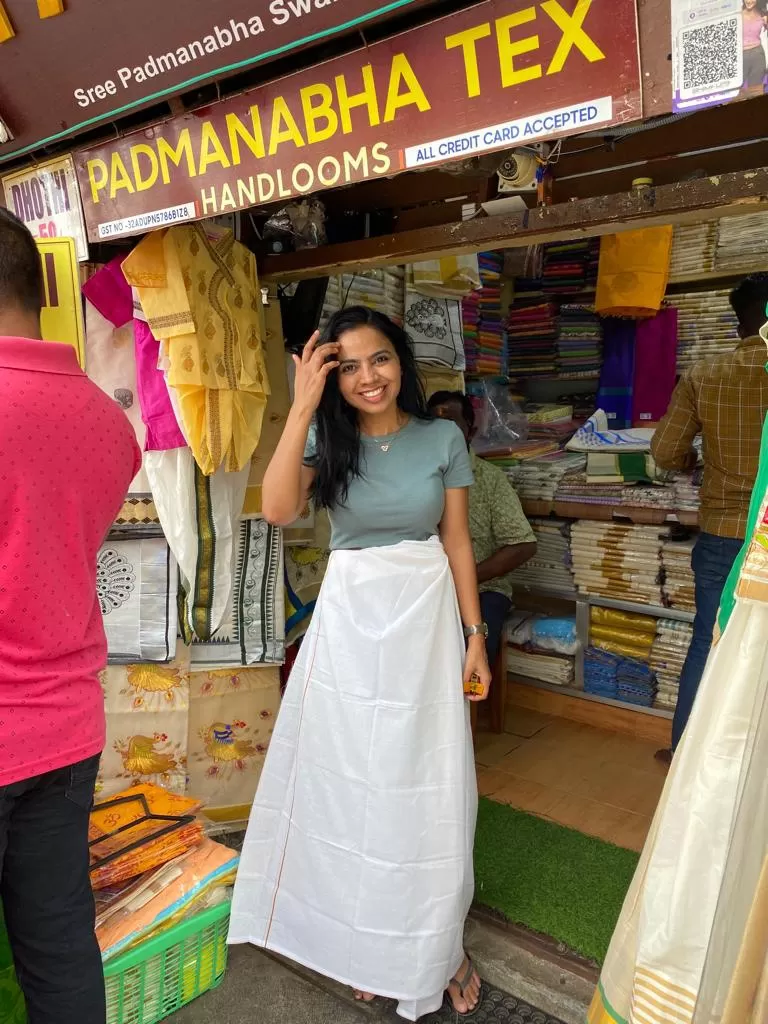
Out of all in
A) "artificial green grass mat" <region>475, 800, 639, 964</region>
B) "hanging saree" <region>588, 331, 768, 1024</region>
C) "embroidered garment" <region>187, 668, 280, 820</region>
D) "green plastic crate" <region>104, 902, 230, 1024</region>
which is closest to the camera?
"hanging saree" <region>588, 331, 768, 1024</region>

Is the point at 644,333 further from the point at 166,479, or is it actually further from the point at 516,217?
the point at 166,479

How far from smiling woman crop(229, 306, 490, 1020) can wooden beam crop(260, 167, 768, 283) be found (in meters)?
0.31

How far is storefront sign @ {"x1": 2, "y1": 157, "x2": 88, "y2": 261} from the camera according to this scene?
227 cm

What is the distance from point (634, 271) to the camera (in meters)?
3.93

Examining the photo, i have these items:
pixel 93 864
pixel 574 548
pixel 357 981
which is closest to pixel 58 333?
A: pixel 93 864

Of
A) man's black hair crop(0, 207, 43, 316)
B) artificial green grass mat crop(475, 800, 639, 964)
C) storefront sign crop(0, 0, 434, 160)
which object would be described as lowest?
artificial green grass mat crop(475, 800, 639, 964)

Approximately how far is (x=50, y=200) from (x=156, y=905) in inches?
82.8

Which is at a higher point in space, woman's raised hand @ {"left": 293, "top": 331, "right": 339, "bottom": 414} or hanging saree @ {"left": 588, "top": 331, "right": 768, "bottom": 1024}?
woman's raised hand @ {"left": 293, "top": 331, "right": 339, "bottom": 414}

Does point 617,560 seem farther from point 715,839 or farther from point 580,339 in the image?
point 715,839

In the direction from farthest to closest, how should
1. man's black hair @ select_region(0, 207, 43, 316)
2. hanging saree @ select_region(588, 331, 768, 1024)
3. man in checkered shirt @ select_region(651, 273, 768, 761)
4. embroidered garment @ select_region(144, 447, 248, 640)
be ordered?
man in checkered shirt @ select_region(651, 273, 768, 761) → embroidered garment @ select_region(144, 447, 248, 640) → man's black hair @ select_region(0, 207, 43, 316) → hanging saree @ select_region(588, 331, 768, 1024)

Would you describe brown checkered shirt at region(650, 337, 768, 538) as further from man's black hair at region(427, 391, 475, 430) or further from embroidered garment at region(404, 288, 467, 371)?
embroidered garment at region(404, 288, 467, 371)

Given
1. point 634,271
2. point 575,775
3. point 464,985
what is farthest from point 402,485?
point 634,271

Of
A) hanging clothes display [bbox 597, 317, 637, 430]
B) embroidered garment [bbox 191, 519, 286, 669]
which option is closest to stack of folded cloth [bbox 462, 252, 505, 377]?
hanging clothes display [bbox 597, 317, 637, 430]

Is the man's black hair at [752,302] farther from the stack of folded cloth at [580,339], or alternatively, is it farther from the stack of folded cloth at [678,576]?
the stack of folded cloth at [580,339]
